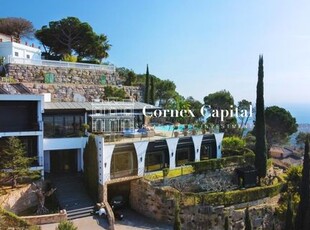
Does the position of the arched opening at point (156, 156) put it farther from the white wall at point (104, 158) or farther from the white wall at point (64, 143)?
the white wall at point (64, 143)

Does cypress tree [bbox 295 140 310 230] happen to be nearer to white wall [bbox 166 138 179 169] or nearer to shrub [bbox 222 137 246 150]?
shrub [bbox 222 137 246 150]

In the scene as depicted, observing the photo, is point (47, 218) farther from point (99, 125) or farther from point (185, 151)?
point (185, 151)

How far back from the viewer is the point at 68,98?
36.2 metres

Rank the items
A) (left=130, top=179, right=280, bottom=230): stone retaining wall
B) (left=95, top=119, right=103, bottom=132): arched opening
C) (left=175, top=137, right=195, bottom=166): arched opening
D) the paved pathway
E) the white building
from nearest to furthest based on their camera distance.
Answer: (left=130, top=179, right=280, bottom=230): stone retaining wall
the paved pathway
the white building
(left=95, top=119, right=103, bottom=132): arched opening
(left=175, top=137, right=195, bottom=166): arched opening

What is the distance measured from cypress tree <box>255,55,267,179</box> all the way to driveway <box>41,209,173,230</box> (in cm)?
1249

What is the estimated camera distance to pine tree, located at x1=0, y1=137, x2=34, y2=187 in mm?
22938

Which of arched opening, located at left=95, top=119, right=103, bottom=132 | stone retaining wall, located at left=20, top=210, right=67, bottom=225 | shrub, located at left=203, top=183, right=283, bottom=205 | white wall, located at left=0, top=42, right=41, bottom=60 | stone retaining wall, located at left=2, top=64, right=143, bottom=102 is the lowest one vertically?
stone retaining wall, located at left=20, top=210, right=67, bottom=225

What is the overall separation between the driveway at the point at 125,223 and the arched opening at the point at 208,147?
405 inches

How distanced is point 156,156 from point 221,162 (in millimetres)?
6516

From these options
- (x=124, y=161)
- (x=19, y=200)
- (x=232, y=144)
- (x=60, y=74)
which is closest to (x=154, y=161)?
(x=124, y=161)

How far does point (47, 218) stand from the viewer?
828 inches

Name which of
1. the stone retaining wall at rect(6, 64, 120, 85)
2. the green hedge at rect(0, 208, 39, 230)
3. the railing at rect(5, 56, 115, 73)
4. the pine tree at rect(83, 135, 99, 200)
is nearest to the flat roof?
the pine tree at rect(83, 135, 99, 200)

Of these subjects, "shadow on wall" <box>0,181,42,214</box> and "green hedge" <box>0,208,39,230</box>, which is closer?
"green hedge" <box>0,208,39,230</box>

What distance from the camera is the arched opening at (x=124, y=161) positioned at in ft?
85.0
